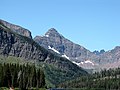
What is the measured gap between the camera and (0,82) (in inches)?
7790

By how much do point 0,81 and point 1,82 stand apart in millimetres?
1115

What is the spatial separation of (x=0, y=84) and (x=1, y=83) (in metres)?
2.52

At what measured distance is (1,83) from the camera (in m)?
199

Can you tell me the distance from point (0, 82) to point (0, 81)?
1.24 meters

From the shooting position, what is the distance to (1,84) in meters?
198

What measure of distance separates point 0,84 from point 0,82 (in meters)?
1.93

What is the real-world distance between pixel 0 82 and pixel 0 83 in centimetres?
112

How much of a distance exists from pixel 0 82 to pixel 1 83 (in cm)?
120

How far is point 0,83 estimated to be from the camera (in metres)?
197

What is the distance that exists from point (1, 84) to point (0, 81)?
210 cm

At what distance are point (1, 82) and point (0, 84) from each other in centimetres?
359

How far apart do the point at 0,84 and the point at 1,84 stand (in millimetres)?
1785
